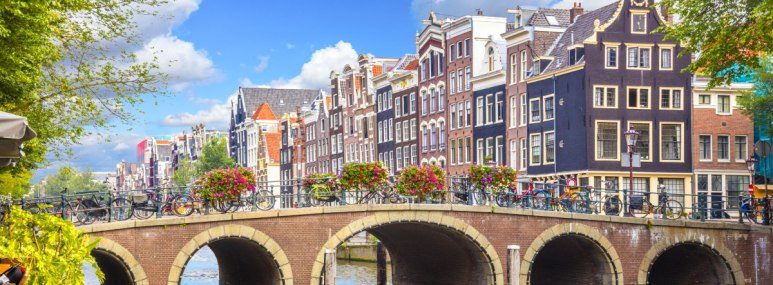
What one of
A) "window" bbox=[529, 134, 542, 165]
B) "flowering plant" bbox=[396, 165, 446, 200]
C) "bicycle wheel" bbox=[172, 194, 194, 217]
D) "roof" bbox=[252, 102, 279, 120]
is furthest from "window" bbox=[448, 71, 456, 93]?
"roof" bbox=[252, 102, 279, 120]

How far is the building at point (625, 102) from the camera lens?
152ft

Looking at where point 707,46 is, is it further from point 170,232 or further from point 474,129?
point 474,129

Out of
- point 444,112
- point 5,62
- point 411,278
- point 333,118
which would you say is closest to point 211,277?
point 411,278

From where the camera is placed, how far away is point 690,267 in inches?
1337

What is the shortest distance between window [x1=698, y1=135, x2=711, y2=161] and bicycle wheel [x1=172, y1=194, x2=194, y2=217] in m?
27.3

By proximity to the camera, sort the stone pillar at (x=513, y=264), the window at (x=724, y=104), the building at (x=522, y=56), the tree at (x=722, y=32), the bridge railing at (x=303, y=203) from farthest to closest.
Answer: the building at (x=522, y=56), the window at (x=724, y=104), the stone pillar at (x=513, y=264), the tree at (x=722, y=32), the bridge railing at (x=303, y=203)

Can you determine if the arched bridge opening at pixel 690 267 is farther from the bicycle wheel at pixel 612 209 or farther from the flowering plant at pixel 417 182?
the flowering plant at pixel 417 182

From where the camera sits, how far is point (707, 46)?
1164 inches

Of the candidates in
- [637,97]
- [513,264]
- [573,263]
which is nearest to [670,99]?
[637,97]

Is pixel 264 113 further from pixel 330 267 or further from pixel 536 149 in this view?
pixel 330 267

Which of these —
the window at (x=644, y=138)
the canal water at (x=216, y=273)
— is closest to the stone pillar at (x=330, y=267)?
the canal water at (x=216, y=273)

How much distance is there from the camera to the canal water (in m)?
41.7

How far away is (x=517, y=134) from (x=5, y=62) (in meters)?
35.6

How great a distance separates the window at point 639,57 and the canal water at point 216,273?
13.9 metres
